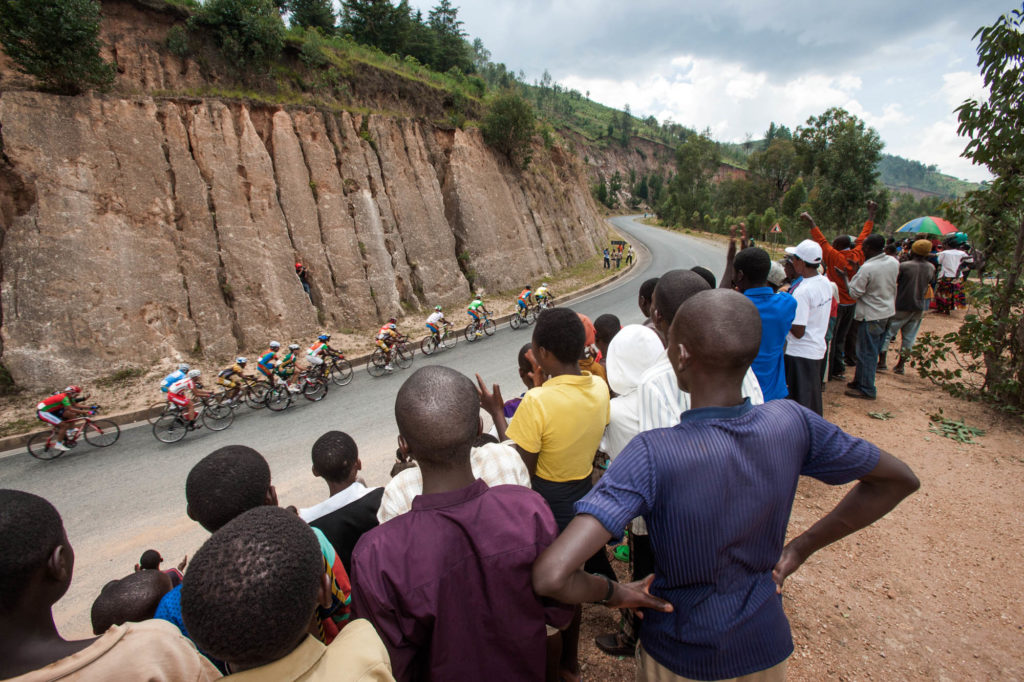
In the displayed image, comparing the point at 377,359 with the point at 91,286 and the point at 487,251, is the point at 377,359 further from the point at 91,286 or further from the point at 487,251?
the point at 487,251

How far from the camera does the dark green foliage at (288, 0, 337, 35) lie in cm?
2025

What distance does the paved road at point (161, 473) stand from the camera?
4.54 metres

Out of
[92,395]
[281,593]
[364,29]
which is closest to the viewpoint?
[281,593]

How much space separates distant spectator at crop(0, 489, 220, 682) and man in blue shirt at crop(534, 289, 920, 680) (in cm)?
112

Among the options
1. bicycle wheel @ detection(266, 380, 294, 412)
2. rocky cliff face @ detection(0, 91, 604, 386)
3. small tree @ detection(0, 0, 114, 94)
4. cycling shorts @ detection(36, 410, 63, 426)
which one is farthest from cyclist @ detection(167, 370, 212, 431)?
small tree @ detection(0, 0, 114, 94)

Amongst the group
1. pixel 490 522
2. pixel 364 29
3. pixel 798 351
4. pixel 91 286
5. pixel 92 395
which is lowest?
pixel 92 395

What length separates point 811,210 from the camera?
3612 cm

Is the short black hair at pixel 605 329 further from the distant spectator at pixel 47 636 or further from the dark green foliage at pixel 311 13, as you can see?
the dark green foliage at pixel 311 13

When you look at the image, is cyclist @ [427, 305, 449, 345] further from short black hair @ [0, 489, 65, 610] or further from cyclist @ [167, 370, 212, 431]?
short black hair @ [0, 489, 65, 610]

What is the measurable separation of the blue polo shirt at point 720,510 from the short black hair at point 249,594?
822mm

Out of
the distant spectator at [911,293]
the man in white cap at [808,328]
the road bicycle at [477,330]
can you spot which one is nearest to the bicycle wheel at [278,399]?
the road bicycle at [477,330]

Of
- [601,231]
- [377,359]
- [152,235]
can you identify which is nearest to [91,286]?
[152,235]

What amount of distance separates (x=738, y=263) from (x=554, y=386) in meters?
2.14

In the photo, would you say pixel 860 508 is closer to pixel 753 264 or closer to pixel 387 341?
pixel 753 264
